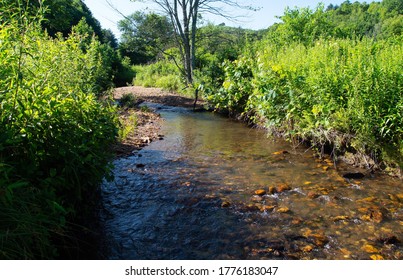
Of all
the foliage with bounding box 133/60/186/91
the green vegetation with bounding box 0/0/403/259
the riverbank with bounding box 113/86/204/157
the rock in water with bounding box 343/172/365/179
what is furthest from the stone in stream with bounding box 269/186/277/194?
the foliage with bounding box 133/60/186/91

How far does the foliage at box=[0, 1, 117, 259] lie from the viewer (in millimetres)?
2117

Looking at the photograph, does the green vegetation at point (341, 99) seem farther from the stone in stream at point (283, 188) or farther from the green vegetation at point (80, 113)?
the stone in stream at point (283, 188)

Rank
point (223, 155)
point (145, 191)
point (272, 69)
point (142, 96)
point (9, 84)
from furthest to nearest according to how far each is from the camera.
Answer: point (142, 96) < point (272, 69) < point (223, 155) < point (145, 191) < point (9, 84)

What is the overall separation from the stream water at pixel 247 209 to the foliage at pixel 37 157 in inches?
26.7

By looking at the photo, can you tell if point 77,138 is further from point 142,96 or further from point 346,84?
point 142,96

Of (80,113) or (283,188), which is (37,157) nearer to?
(80,113)

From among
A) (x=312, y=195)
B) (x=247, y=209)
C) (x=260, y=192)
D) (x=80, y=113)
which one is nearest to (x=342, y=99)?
(x=312, y=195)

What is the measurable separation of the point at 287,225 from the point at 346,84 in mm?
2753

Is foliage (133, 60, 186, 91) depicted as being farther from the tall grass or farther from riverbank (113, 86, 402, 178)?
the tall grass

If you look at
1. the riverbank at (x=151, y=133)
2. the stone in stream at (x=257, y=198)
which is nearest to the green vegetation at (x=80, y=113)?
the riverbank at (x=151, y=133)

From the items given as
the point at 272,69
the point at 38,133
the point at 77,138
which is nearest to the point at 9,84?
the point at 38,133

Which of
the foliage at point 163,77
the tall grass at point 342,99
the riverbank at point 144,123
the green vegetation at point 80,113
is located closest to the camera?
the green vegetation at point 80,113

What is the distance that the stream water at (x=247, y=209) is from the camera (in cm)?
298

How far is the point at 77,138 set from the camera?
3020 millimetres
